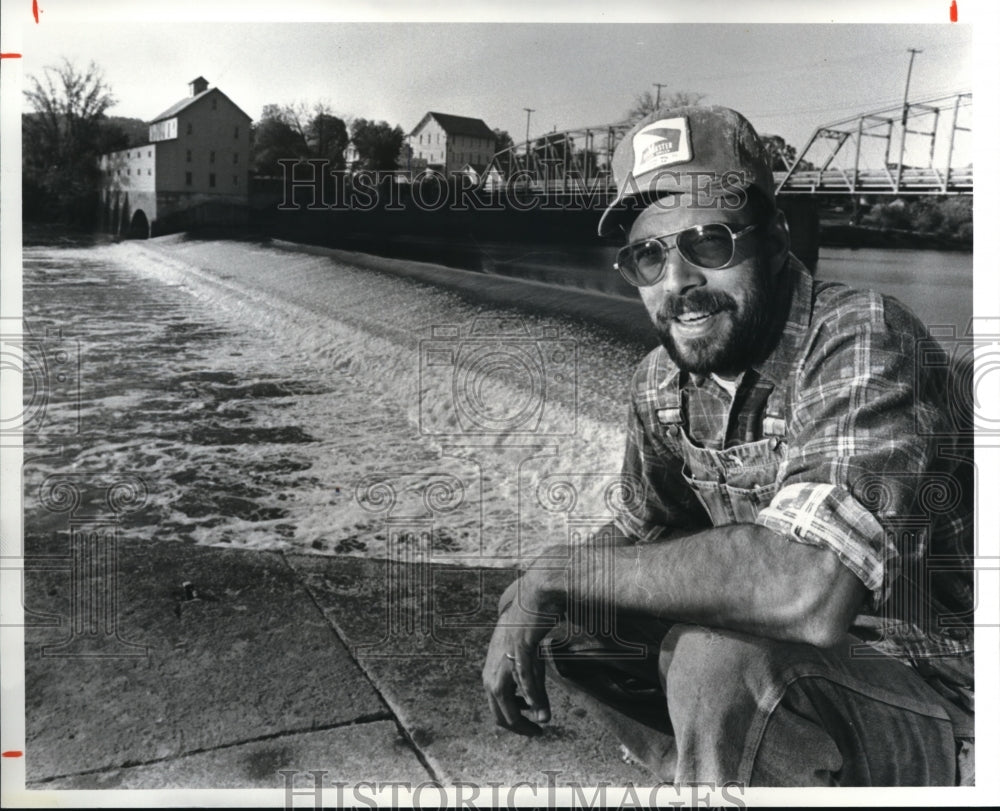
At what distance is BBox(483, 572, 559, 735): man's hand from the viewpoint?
9.05 ft

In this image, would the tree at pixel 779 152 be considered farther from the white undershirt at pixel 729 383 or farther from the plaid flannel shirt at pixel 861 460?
the white undershirt at pixel 729 383

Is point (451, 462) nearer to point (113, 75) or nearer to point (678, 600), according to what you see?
point (678, 600)

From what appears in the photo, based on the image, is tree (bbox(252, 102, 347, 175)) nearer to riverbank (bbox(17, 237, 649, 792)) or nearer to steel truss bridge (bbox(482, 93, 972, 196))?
riverbank (bbox(17, 237, 649, 792))

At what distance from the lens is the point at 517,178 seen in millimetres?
3055

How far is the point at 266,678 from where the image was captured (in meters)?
2.98

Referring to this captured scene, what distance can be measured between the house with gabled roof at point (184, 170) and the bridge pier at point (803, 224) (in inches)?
64.2

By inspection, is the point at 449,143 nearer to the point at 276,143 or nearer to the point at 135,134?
the point at 276,143

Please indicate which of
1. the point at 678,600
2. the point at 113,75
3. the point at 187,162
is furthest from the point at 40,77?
the point at 678,600

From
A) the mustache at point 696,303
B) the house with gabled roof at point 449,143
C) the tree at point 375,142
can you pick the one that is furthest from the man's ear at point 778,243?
the tree at point 375,142

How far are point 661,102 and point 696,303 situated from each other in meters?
0.63

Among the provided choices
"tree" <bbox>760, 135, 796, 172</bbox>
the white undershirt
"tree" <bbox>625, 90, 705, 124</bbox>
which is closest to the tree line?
"tree" <bbox>625, 90, 705, 124</bbox>

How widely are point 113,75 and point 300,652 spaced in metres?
1.84

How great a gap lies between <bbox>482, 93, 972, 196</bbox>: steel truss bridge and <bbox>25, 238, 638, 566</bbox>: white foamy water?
1.69 ft
